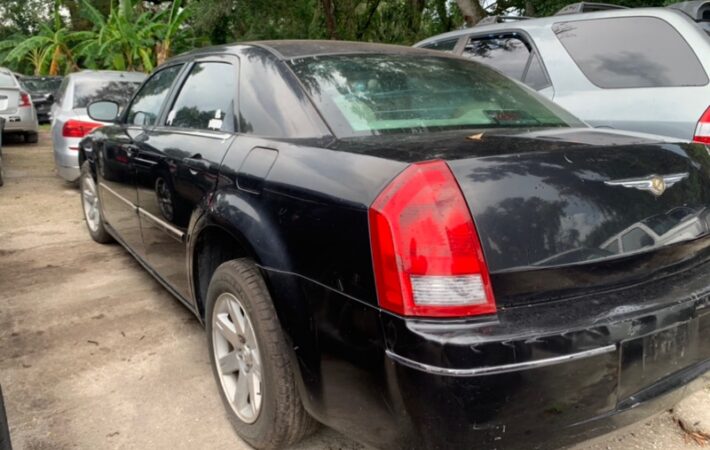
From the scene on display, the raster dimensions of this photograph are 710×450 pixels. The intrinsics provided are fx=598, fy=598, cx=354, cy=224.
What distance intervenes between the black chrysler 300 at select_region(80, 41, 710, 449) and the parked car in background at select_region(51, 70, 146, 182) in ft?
Answer: 17.0

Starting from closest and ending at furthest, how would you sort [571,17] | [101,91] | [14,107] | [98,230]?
1. [571,17]
2. [98,230]
3. [101,91]
4. [14,107]

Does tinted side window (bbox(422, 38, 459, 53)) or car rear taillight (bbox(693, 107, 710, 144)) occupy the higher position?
tinted side window (bbox(422, 38, 459, 53))

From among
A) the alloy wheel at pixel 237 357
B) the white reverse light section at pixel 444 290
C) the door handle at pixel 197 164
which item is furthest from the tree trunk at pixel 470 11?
the white reverse light section at pixel 444 290

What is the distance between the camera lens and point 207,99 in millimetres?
3072

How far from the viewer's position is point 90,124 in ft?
22.9

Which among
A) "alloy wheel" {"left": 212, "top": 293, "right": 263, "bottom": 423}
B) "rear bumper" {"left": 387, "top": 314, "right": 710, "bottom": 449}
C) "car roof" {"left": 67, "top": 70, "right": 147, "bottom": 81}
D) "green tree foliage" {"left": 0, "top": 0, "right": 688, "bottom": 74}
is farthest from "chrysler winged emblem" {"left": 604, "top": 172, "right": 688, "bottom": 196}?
"green tree foliage" {"left": 0, "top": 0, "right": 688, "bottom": 74}

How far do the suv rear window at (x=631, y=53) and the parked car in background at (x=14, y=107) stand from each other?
394 inches

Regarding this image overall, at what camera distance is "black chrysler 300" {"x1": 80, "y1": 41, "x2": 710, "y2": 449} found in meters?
1.65

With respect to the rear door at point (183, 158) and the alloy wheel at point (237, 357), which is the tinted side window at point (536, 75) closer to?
the rear door at point (183, 158)

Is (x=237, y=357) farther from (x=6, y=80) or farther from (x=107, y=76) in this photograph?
(x=6, y=80)

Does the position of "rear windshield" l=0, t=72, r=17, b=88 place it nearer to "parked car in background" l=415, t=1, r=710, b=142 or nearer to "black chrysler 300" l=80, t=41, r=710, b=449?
"parked car in background" l=415, t=1, r=710, b=142

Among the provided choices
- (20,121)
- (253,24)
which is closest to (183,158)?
(20,121)

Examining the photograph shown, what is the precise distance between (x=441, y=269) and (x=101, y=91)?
7.42 m

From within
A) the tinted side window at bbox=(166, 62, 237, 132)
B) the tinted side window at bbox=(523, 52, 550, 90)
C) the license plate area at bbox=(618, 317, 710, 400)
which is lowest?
the license plate area at bbox=(618, 317, 710, 400)
